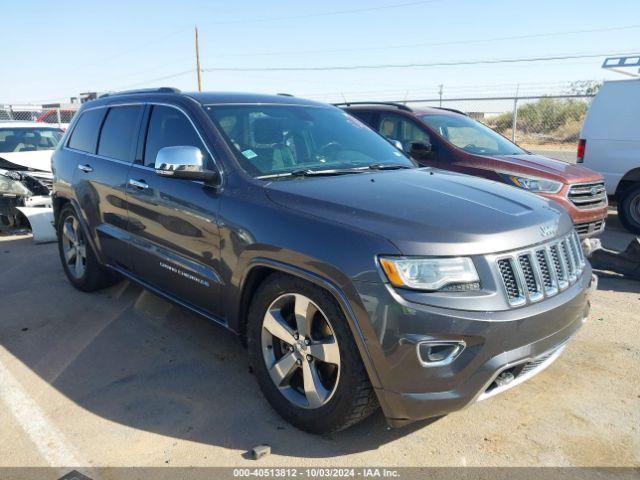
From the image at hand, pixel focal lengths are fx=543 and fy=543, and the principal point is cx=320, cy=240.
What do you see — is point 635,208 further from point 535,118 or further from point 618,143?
point 535,118

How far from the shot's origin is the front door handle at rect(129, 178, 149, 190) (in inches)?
154

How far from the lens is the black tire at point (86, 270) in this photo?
16.7ft

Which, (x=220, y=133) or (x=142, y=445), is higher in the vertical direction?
(x=220, y=133)

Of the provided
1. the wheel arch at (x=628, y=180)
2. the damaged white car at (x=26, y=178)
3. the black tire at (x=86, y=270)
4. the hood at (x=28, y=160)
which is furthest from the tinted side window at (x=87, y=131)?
the wheel arch at (x=628, y=180)

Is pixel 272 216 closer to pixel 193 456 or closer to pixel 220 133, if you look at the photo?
pixel 220 133

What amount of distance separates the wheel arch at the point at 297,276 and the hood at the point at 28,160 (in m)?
7.54

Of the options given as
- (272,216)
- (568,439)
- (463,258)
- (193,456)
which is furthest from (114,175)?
(568,439)

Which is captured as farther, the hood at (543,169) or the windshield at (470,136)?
the windshield at (470,136)

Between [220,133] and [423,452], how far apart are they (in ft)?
7.37

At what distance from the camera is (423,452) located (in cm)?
280

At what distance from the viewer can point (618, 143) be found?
816cm

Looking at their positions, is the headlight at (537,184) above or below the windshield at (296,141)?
below

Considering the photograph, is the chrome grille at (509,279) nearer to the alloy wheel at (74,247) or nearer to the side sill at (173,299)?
the side sill at (173,299)

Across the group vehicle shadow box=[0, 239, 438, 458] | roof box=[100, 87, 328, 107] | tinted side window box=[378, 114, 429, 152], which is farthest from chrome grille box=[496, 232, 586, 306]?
tinted side window box=[378, 114, 429, 152]
